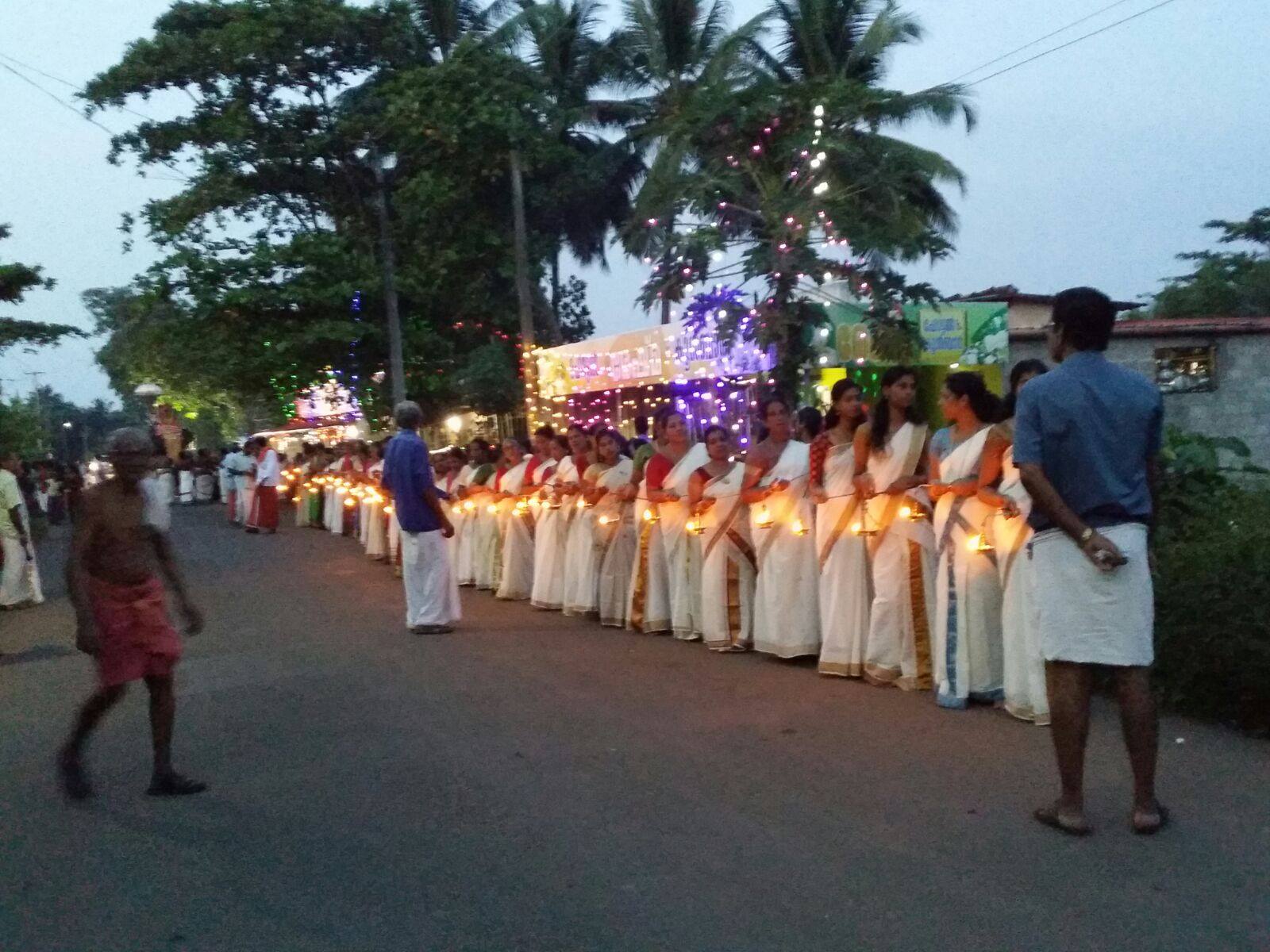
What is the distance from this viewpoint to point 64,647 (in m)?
12.1

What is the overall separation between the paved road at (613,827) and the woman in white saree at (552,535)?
140 inches

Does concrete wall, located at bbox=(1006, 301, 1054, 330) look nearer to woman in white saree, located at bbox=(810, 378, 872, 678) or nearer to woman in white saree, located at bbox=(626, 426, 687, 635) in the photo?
woman in white saree, located at bbox=(626, 426, 687, 635)

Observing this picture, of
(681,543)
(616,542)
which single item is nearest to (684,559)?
Answer: (681,543)

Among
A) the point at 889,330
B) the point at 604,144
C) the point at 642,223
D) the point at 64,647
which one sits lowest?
the point at 64,647

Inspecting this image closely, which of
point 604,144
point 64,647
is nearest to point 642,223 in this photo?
point 64,647

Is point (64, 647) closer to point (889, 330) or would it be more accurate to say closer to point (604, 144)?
point (889, 330)

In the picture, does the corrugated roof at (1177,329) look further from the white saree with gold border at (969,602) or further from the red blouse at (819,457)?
the white saree with gold border at (969,602)

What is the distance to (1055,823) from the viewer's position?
521 cm

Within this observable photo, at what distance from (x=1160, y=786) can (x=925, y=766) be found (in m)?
1.03

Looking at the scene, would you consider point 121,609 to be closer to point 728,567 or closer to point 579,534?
point 728,567

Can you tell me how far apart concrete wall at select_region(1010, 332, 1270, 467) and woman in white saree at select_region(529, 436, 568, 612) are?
1048 cm

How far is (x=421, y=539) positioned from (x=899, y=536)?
483 centimetres

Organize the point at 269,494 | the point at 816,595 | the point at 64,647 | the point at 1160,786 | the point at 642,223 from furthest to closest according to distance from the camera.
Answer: the point at 269,494
the point at 642,223
the point at 64,647
the point at 816,595
the point at 1160,786

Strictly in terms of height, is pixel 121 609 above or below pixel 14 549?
above
